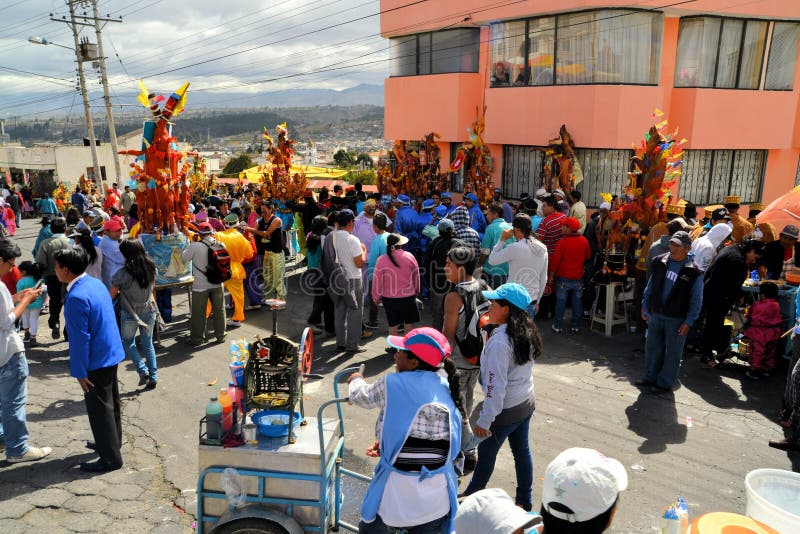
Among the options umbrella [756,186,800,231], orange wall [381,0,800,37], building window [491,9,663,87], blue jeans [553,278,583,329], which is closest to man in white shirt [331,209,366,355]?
blue jeans [553,278,583,329]

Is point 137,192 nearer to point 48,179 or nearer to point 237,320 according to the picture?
point 237,320

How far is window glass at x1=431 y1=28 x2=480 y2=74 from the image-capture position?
1547 cm

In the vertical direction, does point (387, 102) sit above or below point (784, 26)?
below

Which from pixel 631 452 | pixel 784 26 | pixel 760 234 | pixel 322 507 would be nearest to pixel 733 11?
pixel 784 26

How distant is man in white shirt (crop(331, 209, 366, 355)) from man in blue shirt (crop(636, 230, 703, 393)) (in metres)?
3.73

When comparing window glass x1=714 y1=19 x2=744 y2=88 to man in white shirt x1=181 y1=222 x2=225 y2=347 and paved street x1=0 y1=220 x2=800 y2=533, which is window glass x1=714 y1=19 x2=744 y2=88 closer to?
paved street x1=0 y1=220 x2=800 y2=533

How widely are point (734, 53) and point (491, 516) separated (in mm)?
14563

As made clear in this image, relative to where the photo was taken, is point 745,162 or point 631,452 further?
point 745,162

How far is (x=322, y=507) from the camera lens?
3.56 meters

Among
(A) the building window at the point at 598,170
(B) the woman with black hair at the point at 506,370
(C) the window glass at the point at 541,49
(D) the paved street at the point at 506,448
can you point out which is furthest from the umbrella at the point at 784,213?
(B) the woman with black hair at the point at 506,370

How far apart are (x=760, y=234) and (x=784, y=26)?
27.3 feet

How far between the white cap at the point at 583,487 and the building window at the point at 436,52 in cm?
1475

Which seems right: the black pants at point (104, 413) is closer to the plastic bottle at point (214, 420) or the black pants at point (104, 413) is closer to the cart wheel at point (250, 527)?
the plastic bottle at point (214, 420)

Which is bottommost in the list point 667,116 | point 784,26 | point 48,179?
point 48,179
